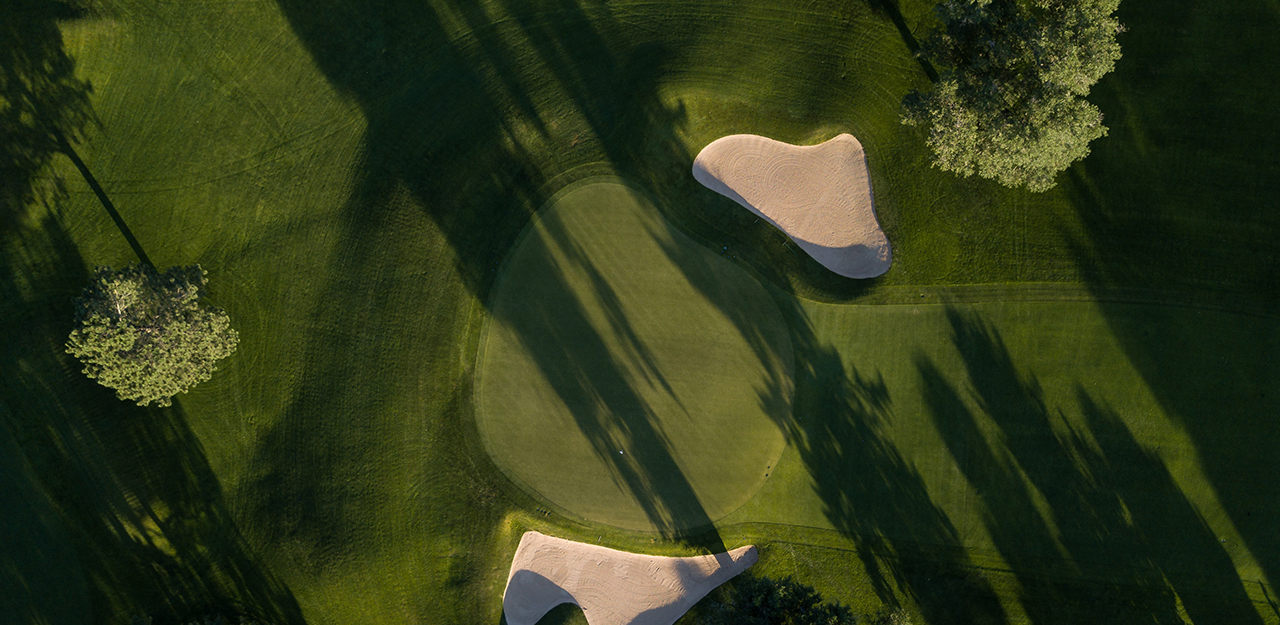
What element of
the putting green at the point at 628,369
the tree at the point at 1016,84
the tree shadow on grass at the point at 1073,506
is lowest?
the tree shadow on grass at the point at 1073,506

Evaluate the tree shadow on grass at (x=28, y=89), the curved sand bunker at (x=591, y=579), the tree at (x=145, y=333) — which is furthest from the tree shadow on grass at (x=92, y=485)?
the curved sand bunker at (x=591, y=579)

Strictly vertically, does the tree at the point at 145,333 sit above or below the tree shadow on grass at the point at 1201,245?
Answer: above

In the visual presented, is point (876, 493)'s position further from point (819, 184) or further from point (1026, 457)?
point (819, 184)

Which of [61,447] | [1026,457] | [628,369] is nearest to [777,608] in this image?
[628,369]

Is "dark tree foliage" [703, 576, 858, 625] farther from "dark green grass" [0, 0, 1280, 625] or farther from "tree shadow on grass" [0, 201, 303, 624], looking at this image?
"tree shadow on grass" [0, 201, 303, 624]

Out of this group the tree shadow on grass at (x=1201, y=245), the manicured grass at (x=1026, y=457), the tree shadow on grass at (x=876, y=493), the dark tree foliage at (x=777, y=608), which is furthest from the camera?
the tree shadow on grass at (x=876, y=493)

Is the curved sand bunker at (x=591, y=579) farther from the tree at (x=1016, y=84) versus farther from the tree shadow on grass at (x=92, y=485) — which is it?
the tree at (x=1016, y=84)

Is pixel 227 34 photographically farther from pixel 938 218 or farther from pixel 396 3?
pixel 938 218
